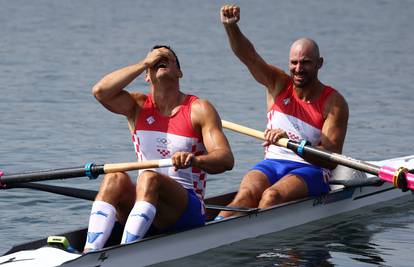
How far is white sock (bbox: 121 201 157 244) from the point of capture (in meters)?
10.0

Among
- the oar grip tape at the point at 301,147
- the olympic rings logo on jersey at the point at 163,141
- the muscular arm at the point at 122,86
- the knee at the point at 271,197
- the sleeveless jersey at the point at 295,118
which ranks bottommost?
the knee at the point at 271,197

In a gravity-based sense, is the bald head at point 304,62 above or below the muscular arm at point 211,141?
above

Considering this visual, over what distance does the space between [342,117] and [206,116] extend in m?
2.39

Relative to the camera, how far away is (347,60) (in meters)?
30.0

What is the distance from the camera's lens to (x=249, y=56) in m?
12.7

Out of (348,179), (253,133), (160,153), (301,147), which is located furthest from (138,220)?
(348,179)

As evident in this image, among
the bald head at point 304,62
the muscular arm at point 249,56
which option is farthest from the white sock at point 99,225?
the bald head at point 304,62

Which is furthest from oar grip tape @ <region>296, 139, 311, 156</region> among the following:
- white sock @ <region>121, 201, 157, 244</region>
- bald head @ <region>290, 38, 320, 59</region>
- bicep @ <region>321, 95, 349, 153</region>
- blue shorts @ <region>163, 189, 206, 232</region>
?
white sock @ <region>121, 201, 157, 244</region>

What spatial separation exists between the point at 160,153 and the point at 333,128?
7.99ft

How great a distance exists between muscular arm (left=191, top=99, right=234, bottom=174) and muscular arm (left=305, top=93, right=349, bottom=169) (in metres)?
1.97

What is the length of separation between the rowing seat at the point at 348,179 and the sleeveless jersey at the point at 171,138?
2977mm

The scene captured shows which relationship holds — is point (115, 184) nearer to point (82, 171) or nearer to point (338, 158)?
point (82, 171)

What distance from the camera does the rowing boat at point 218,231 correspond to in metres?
9.70

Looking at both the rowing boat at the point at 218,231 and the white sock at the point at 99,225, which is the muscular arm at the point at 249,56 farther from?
→ the white sock at the point at 99,225
